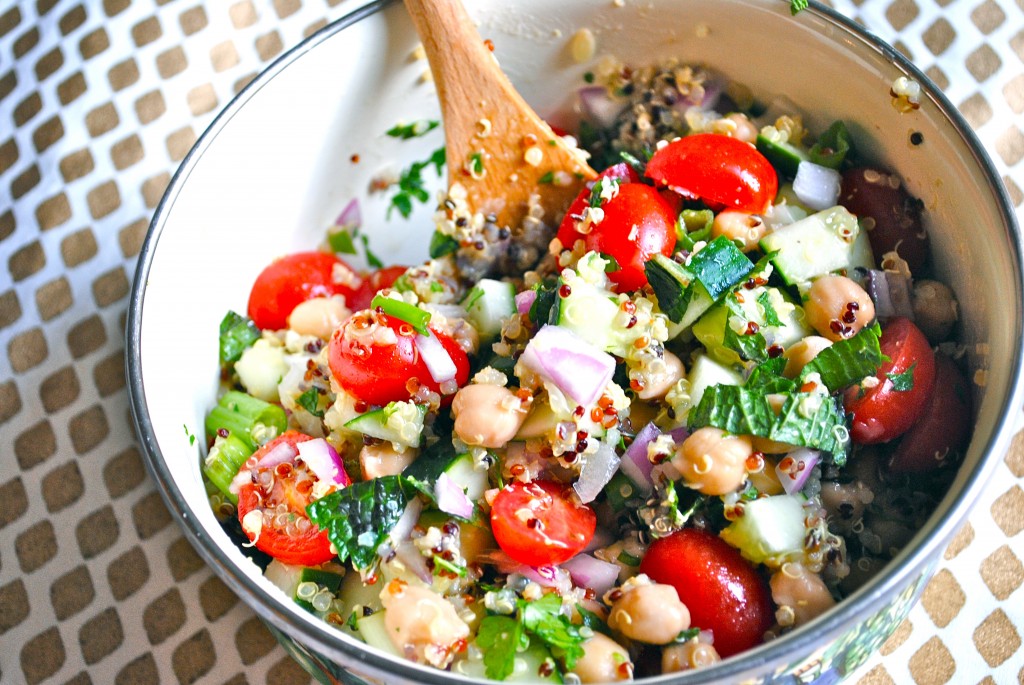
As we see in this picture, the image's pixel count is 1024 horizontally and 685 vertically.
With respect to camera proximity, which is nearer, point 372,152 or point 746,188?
point 746,188

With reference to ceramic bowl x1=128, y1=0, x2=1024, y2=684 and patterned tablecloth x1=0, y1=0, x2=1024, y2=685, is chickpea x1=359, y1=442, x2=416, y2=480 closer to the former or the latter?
ceramic bowl x1=128, y1=0, x2=1024, y2=684

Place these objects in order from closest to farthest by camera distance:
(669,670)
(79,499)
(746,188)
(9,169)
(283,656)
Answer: (669,670), (746,188), (283,656), (79,499), (9,169)

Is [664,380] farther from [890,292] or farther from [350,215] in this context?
[350,215]

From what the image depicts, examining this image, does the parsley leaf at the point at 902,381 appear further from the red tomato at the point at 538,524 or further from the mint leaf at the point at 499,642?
the mint leaf at the point at 499,642

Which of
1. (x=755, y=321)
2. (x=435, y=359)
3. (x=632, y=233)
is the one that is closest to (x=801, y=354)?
(x=755, y=321)

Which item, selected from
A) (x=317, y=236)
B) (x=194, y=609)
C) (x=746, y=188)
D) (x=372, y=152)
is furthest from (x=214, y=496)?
(x=746, y=188)

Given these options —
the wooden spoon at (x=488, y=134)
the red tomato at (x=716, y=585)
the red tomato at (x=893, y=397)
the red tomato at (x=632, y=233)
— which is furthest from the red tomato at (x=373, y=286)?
the red tomato at (x=893, y=397)

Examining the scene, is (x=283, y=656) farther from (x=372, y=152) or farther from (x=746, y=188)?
(x=746, y=188)
